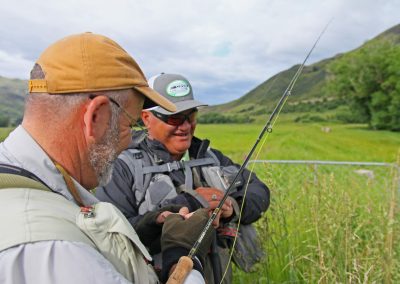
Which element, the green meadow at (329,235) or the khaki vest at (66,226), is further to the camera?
the green meadow at (329,235)

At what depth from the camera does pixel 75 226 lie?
1.17m

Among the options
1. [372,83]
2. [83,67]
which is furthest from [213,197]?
[372,83]

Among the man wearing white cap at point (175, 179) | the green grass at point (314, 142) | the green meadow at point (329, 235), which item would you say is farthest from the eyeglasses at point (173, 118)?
the green grass at point (314, 142)

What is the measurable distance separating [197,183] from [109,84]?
162cm

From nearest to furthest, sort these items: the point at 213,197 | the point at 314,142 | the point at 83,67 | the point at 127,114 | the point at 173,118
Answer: the point at 83,67 → the point at 127,114 → the point at 213,197 → the point at 173,118 → the point at 314,142

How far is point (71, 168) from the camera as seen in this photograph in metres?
1.47

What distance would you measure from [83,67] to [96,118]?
19 cm

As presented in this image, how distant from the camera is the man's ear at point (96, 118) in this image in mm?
1423

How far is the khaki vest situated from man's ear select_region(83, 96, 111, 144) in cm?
27

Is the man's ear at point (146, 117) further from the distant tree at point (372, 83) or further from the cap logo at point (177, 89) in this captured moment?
the distant tree at point (372, 83)

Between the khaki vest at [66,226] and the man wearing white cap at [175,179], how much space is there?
1157mm

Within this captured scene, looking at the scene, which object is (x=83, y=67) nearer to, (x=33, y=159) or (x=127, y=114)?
(x=127, y=114)

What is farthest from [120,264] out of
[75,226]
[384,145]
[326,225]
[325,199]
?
[384,145]

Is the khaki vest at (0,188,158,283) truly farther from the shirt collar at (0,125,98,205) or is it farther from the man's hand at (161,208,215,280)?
the man's hand at (161,208,215,280)
